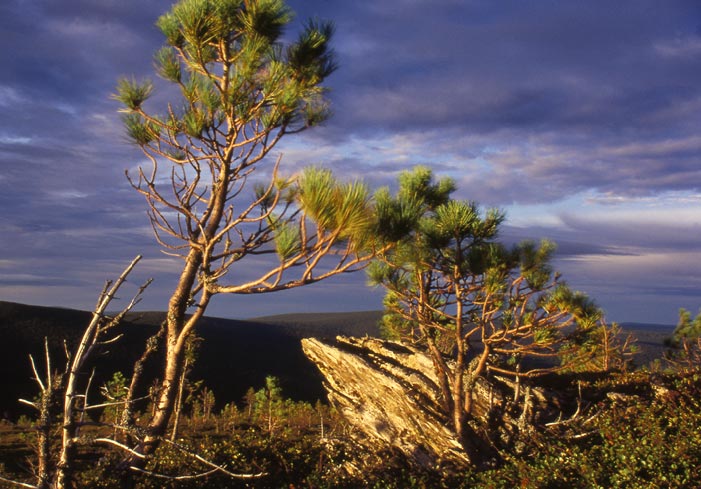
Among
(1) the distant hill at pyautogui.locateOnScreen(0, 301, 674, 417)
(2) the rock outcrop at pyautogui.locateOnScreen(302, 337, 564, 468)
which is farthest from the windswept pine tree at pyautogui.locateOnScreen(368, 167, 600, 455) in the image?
(1) the distant hill at pyautogui.locateOnScreen(0, 301, 674, 417)

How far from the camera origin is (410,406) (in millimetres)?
9086

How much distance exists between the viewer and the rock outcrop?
28.8 ft

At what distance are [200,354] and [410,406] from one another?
4422 centimetres

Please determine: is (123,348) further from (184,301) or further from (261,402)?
(184,301)

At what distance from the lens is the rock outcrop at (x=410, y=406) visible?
8789 mm

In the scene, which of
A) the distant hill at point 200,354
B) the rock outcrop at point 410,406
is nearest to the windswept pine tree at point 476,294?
the rock outcrop at point 410,406

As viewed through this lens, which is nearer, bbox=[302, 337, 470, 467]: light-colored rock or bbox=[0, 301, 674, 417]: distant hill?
bbox=[302, 337, 470, 467]: light-colored rock

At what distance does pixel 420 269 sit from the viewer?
9.45 meters

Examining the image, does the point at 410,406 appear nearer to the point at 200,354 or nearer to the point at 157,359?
the point at 200,354

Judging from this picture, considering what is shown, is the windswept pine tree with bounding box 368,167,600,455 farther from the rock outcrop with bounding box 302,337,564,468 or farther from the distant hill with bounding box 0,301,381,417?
the distant hill with bounding box 0,301,381,417

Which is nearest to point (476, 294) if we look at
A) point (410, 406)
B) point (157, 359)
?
point (410, 406)

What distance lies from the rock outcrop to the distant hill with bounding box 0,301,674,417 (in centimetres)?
2816

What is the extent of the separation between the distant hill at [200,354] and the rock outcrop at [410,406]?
28.2m

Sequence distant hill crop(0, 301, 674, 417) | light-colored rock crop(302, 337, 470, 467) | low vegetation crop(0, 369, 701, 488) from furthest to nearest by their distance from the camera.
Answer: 1. distant hill crop(0, 301, 674, 417)
2. light-colored rock crop(302, 337, 470, 467)
3. low vegetation crop(0, 369, 701, 488)
